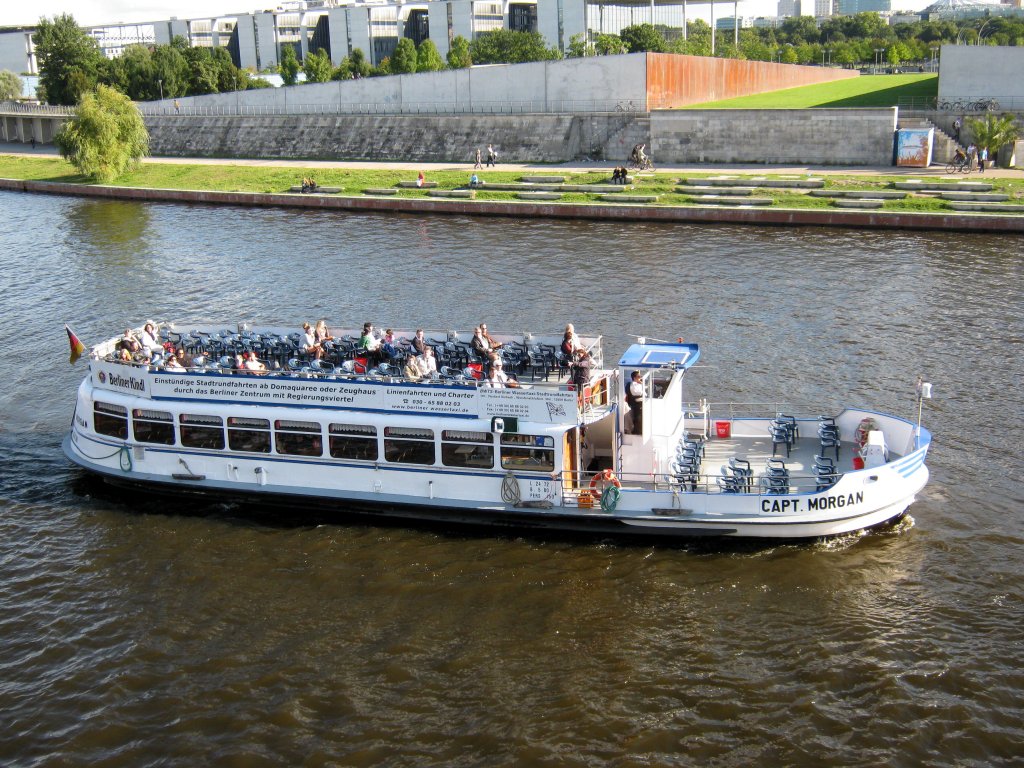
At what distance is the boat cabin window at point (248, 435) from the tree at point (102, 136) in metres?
50.7

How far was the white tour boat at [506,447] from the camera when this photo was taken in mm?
17609

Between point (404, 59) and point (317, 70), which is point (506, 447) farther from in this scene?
Result: point (317, 70)

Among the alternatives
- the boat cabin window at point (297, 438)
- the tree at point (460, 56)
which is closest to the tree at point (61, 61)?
the tree at point (460, 56)

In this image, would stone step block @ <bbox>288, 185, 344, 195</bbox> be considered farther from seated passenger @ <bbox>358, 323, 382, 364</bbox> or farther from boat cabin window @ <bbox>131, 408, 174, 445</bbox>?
boat cabin window @ <bbox>131, 408, 174, 445</bbox>

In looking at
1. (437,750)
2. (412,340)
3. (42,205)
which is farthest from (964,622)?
(42,205)

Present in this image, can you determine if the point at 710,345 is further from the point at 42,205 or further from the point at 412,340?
the point at 42,205

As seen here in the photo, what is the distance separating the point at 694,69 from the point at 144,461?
57.4m

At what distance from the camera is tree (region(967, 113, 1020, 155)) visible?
167 feet

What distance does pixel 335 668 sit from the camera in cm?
1460

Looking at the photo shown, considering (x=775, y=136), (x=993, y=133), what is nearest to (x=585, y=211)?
(x=775, y=136)

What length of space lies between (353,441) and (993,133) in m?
43.7

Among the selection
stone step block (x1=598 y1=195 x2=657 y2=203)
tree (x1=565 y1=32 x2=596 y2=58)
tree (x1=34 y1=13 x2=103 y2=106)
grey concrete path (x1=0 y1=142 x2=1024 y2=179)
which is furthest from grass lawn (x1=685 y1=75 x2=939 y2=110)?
tree (x1=34 y1=13 x2=103 y2=106)

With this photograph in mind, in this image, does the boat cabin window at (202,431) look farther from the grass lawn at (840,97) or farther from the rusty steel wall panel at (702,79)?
the rusty steel wall panel at (702,79)

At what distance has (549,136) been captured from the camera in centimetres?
6175
